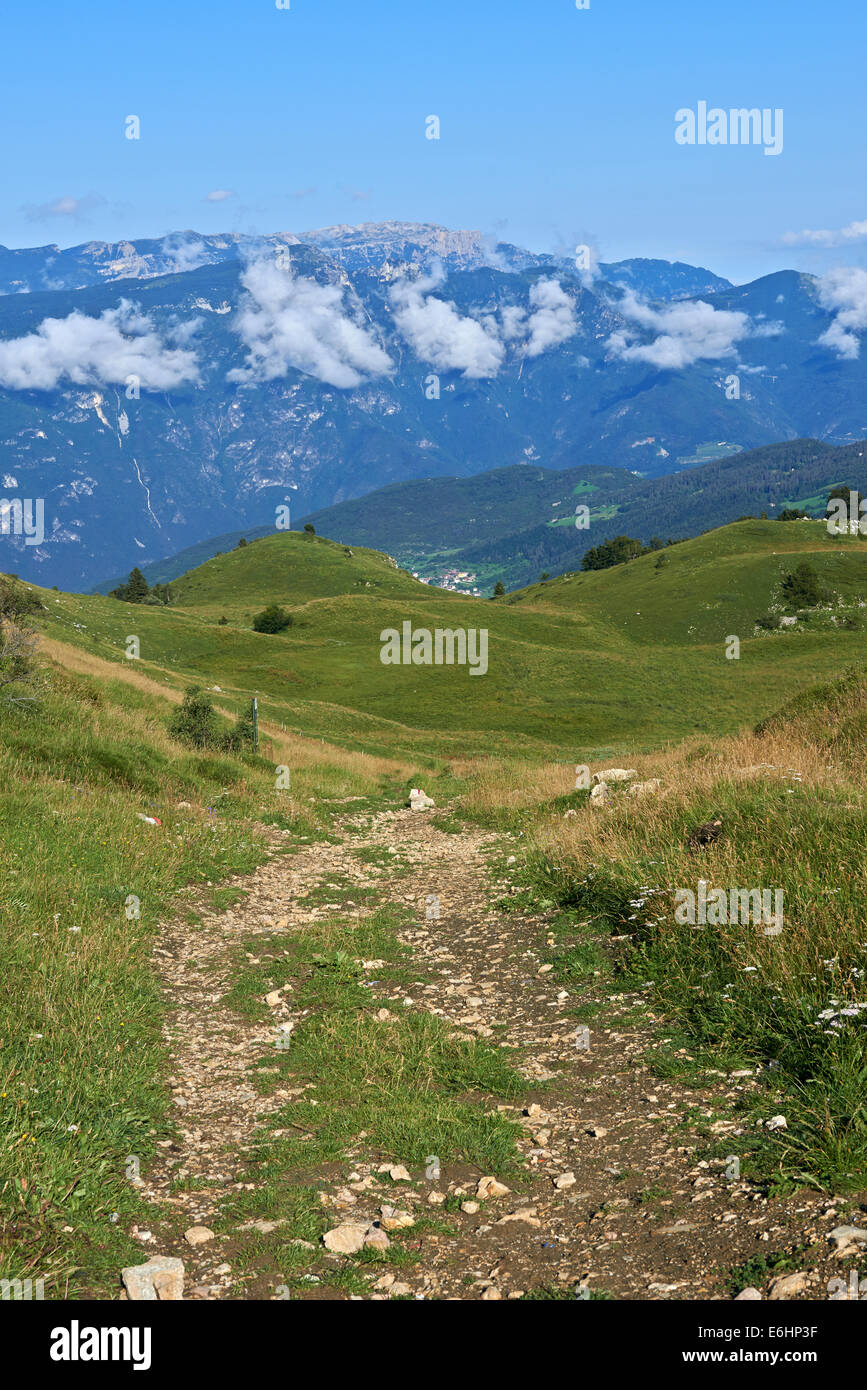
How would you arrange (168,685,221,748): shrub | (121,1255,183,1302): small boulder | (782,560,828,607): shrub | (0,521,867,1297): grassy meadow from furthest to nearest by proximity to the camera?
(782,560,828,607): shrub, (168,685,221,748): shrub, (0,521,867,1297): grassy meadow, (121,1255,183,1302): small boulder

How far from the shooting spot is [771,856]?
11.2 meters

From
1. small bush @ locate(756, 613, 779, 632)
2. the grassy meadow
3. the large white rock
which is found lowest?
the large white rock

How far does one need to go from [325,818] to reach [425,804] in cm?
466

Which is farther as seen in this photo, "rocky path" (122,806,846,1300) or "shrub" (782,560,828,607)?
"shrub" (782,560,828,607)

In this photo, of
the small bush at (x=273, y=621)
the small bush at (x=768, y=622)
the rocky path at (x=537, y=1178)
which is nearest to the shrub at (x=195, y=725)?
the rocky path at (x=537, y=1178)

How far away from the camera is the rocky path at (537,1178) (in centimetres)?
555

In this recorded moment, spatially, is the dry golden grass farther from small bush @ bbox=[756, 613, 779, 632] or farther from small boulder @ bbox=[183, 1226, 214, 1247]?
small bush @ bbox=[756, 613, 779, 632]

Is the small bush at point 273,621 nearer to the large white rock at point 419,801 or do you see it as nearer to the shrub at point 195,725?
the shrub at point 195,725

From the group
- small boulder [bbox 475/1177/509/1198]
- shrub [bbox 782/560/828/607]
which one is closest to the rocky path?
small boulder [bbox 475/1177/509/1198]

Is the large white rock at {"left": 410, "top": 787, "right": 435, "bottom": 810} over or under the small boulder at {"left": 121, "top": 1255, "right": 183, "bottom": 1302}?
under

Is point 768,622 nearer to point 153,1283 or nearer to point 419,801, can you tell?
point 419,801

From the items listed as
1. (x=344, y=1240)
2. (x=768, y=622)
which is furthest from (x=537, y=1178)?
(x=768, y=622)

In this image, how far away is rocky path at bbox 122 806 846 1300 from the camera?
5547 millimetres
